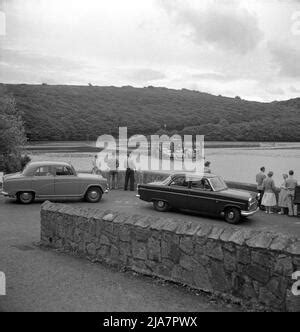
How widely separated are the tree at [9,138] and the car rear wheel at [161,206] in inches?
756

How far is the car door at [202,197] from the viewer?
14.0m

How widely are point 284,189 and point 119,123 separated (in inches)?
2764

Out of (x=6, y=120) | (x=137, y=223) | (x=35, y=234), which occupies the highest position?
(x=6, y=120)

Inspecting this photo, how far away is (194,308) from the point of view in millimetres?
6398

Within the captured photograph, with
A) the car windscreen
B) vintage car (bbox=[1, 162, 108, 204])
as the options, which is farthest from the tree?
the car windscreen

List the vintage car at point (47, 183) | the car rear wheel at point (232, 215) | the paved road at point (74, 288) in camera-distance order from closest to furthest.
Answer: the paved road at point (74, 288) < the car rear wheel at point (232, 215) < the vintage car at point (47, 183)

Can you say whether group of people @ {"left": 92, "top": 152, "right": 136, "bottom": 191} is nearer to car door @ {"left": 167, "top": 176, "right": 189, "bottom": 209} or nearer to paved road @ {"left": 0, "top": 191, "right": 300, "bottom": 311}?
car door @ {"left": 167, "top": 176, "right": 189, "bottom": 209}

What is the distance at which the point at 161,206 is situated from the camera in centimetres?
1513

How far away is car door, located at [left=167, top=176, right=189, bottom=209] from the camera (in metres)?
14.5

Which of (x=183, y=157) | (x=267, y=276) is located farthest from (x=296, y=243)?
(x=183, y=157)

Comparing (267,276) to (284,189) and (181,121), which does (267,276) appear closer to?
(284,189)
